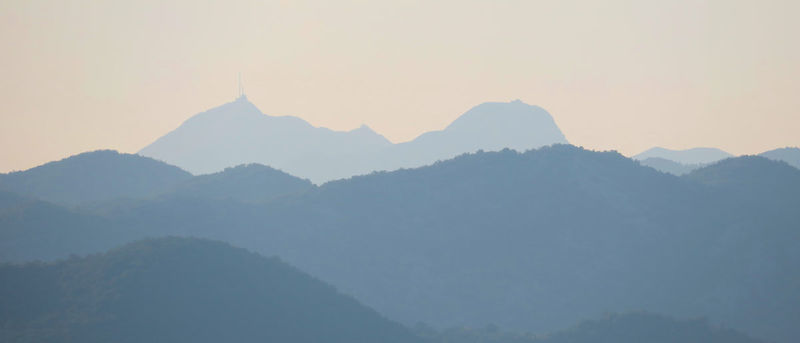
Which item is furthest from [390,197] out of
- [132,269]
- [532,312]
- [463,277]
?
[132,269]

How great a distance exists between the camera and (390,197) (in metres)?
107

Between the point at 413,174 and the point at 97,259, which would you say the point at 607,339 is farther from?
the point at 413,174

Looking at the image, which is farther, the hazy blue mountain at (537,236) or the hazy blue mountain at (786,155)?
the hazy blue mountain at (786,155)

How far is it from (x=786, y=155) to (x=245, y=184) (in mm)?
107172

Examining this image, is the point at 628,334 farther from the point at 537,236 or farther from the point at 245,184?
the point at 245,184

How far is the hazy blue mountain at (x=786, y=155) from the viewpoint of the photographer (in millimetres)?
172538

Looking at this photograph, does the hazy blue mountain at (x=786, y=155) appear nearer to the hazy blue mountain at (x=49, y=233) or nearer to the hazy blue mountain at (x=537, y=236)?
the hazy blue mountain at (x=537, y=236)

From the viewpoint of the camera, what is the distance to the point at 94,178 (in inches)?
5408

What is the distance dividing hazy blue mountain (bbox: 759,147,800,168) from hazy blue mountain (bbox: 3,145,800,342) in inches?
2510

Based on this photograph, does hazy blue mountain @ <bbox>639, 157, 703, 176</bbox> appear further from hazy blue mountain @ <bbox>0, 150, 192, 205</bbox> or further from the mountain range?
the mountain range

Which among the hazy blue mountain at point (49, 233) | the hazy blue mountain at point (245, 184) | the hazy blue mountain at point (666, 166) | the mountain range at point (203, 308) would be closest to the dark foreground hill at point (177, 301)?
the mountain range at point (203, 308)

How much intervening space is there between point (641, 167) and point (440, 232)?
1162 inches

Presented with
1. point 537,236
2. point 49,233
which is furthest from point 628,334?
point 49,233

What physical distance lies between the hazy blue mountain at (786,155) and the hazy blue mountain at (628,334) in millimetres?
116297
